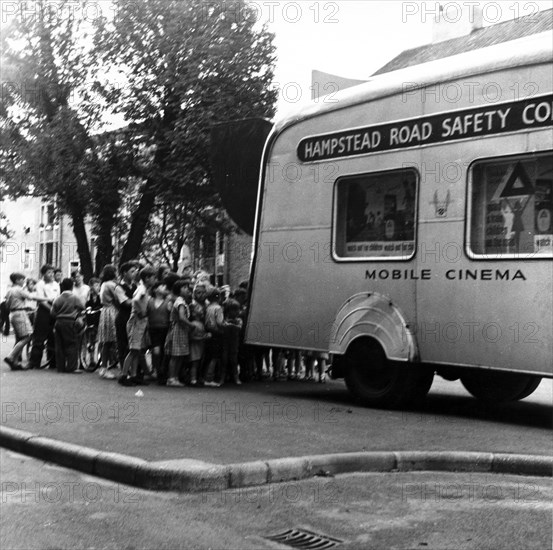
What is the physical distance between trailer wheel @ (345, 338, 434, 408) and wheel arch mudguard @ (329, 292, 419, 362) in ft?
0.50

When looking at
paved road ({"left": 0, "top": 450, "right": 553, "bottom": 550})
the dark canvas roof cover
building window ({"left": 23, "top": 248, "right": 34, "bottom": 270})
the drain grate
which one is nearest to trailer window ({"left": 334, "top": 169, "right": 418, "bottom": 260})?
paved road ({"left": 0, "top": 450, "right": 553, "bottom": 550})

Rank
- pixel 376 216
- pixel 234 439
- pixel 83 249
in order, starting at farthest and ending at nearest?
1. pixel 83 249
2. pixel 376 216
3. pixel 234 439

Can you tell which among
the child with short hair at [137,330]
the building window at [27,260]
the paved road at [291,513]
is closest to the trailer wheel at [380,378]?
the child with short hair at [137,330]

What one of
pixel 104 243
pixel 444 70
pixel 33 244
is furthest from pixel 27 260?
pixel 444 70

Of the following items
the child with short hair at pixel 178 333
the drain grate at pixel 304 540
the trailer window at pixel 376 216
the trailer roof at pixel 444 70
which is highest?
the trailer roof at pixel 444 70

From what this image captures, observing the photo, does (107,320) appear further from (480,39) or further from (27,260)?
(27,260)

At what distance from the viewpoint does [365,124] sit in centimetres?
1045

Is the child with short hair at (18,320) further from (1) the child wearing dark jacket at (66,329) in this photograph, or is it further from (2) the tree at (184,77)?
(2) the tree at (184,77)

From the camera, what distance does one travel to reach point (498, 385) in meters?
11.1

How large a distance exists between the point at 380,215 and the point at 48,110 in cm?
2350

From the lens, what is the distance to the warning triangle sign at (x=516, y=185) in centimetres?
902

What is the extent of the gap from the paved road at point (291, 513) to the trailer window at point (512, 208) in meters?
2.82

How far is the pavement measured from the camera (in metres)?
6.57

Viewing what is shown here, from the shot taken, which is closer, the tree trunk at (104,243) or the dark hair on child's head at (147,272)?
the dark hair on child's head at (147,272)
